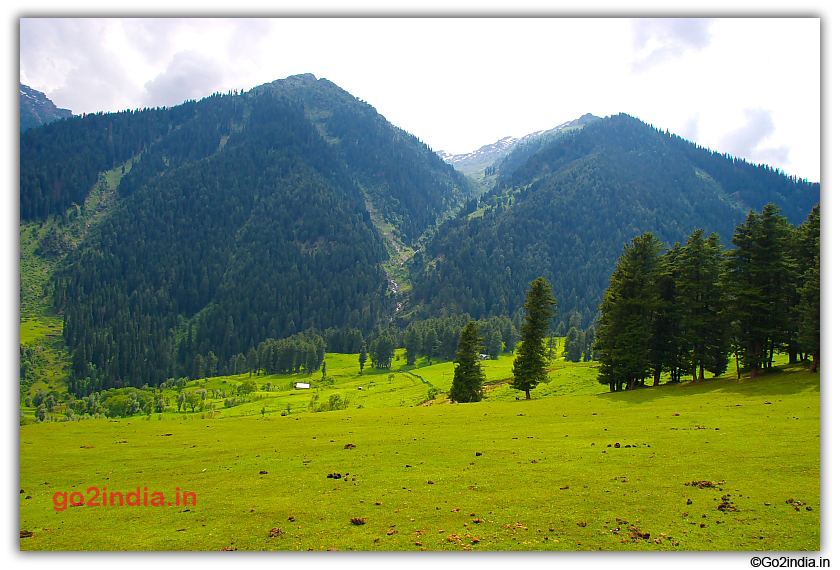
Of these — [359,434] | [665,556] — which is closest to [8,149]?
[359,434]

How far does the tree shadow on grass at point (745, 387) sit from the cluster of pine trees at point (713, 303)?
1728 millimetres

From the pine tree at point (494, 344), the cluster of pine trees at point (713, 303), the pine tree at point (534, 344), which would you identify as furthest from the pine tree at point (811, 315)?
the pine tree at point (494, 344)

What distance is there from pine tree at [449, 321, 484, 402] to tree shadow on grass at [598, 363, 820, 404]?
64.6ft

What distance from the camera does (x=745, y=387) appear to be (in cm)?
4369

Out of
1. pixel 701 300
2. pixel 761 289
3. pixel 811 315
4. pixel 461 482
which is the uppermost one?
pixel 761 289

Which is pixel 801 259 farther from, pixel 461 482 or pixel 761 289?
pixel 461 482

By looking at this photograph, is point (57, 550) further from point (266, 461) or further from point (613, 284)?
point (613, 284)

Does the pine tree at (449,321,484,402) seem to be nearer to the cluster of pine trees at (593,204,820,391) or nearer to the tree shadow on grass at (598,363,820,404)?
the cluster of pine trees at (593,204,820,391)

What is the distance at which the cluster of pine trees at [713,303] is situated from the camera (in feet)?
151

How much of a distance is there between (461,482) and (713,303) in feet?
142

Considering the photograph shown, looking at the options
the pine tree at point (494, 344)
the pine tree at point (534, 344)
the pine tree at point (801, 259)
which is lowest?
the pine tree at point (494, 344)

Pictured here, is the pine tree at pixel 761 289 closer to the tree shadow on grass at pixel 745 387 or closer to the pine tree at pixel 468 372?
the tree shadow on grass at pixel 745 387

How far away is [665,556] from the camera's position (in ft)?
58.5

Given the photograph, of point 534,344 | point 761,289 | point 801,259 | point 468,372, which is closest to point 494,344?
point 468,372
